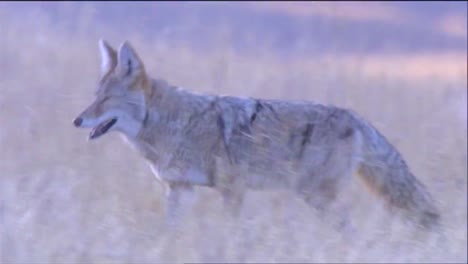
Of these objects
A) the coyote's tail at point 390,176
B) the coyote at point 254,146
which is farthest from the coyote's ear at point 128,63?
the coyote's tail at point 390,176

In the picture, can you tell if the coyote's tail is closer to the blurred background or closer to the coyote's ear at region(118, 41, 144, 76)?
the blurred background

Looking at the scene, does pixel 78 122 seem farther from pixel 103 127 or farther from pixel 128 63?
pixel 128 63

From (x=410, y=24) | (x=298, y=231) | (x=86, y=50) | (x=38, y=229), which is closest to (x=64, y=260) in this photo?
(x=38, y=229)

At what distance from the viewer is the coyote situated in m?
7.75

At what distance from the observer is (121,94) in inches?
311

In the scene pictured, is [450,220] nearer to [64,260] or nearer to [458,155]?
[458,155]

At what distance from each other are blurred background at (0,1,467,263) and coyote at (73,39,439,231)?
0.16 metres

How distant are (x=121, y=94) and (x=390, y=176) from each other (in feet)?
5.69

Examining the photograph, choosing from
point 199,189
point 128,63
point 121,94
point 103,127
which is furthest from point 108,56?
point 199,189

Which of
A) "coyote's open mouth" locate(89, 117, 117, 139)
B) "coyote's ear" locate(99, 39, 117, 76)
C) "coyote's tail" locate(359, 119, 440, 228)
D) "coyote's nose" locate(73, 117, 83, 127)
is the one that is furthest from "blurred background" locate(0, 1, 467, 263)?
"coyote's ear" locate(99, 39, 117, 76)

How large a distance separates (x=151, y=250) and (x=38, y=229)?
589mm

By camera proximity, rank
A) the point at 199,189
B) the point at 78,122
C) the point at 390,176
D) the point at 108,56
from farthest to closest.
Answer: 1. the point at 199,189
2. the point at 108,56
3. the point at 390,176
4. the point at 78,122

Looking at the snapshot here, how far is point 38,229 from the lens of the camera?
21.3ft

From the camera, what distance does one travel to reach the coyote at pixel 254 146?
7750 mm
